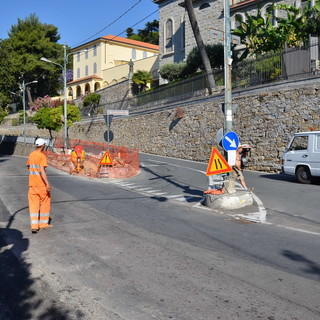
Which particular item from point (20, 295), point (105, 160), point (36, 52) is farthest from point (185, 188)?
point (36, 52)

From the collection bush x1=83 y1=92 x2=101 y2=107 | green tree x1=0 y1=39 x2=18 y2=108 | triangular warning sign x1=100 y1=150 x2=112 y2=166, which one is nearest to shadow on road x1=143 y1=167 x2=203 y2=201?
triangular warning sign x1=100 y1=150 x2=112 y2=166

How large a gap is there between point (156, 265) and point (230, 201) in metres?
5.21

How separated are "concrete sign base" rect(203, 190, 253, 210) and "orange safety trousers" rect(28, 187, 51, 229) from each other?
4596 mm

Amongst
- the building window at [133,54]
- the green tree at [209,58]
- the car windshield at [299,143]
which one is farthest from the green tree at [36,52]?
the car windshield at [299,143]

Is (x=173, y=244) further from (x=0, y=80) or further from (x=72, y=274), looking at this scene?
(x=0, y=80)

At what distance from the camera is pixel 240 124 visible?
2219 centimetres

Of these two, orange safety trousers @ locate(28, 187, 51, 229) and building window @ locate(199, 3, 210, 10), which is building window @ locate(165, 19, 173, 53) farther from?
orange safety trousers @ locate(28, 187, 51, 229)

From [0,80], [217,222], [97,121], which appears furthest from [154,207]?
[97,121]

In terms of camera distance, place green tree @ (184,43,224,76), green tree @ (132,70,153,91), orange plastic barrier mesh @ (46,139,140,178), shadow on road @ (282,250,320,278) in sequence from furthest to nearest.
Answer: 1. green tree @ (132,70,153,91)
2. green tree @ (184,43,224,76)
3. orange plastic barrier mesh @ (46,139,140,178)
4. shadow on road @ (282,250,320,278)

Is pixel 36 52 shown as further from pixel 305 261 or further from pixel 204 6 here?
pixel 305 261

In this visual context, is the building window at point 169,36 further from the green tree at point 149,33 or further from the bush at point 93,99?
the green tree at point 149,33

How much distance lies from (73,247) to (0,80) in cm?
3302

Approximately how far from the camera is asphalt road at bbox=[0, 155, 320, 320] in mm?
3939

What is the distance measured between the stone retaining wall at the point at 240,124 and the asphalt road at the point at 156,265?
30.9 ft
